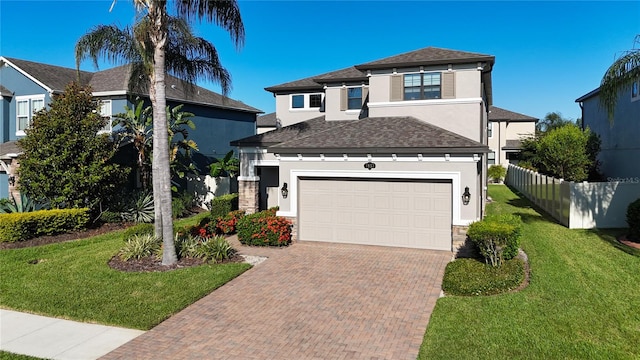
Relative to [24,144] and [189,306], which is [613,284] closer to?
[189,306]

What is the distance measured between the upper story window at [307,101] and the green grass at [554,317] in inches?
561

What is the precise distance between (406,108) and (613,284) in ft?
32.2

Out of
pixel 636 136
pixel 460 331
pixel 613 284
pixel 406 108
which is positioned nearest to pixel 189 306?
pixel 460 331

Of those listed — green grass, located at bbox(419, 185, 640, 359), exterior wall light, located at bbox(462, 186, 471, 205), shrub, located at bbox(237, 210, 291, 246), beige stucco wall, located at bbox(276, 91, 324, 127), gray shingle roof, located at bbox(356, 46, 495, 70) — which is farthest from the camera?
beige stucco wall, located at bbox(276, 91, 324, 127)

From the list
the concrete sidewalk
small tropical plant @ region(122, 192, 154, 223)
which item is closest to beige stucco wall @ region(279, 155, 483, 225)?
small tropical plant @ region(122, 192, 154, 223)

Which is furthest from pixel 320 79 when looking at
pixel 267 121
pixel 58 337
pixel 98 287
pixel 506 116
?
pixel 506 116

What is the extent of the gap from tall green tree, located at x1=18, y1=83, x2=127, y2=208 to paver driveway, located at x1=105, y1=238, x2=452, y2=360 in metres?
9.07

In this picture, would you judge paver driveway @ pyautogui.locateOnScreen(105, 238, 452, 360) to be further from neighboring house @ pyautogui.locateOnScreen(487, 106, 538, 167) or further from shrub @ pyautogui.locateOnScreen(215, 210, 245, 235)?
neighboring house @ pyautogui.locateOnScreen(487, 106, 538, 167)

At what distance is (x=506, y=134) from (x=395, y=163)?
3304 cm

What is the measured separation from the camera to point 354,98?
20.4 meters

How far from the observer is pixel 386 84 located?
687 inches

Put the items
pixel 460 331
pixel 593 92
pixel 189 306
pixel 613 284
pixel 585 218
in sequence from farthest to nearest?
1. pixel 593 92
2. pixel 585 218
3. pixel 613 284
4. pixel 189 306
5. pixel 460 331

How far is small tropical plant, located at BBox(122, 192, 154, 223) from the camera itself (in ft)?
59.7

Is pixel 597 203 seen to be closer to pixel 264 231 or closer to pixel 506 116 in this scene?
pixel 264 231
